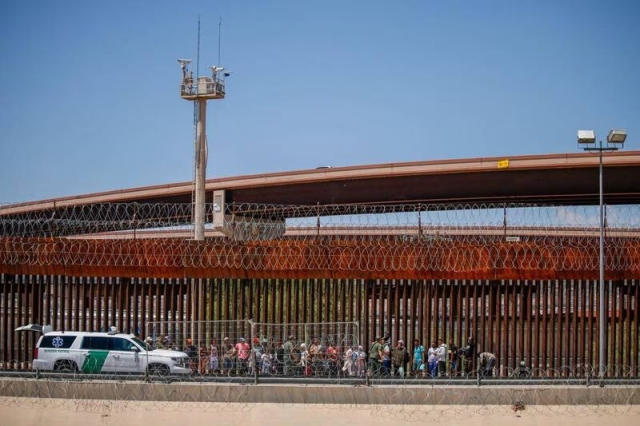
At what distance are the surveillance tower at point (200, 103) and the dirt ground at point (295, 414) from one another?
503 inches

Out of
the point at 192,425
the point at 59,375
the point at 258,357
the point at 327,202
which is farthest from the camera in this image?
the point at 327,202

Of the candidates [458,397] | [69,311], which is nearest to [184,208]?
[69,311]

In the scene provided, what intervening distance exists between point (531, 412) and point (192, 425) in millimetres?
5902

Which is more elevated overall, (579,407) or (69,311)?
(69,311)

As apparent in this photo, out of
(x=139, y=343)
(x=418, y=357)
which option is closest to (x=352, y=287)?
(x=418, y=357)

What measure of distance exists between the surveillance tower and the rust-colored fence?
7205 millimetres

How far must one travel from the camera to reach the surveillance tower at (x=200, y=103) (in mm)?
29844

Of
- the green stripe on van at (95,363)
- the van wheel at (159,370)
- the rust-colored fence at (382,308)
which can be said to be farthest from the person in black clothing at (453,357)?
the green stripe on van at (95,363)

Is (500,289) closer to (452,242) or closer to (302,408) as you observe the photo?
(452,242)

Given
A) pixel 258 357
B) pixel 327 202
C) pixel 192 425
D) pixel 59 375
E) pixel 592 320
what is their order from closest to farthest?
pixel 192 425 → pixel 59 375 → pixel 258 357 → pixel 592 320 → pixel 327 202

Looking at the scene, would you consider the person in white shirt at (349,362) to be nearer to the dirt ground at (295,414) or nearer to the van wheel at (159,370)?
the dirt ground at (295,414)

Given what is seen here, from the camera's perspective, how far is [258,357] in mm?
19922

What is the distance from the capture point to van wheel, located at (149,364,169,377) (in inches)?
747

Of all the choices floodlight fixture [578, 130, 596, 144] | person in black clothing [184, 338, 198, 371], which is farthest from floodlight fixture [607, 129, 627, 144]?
person in black clothing [184, 338, 198, 371]
